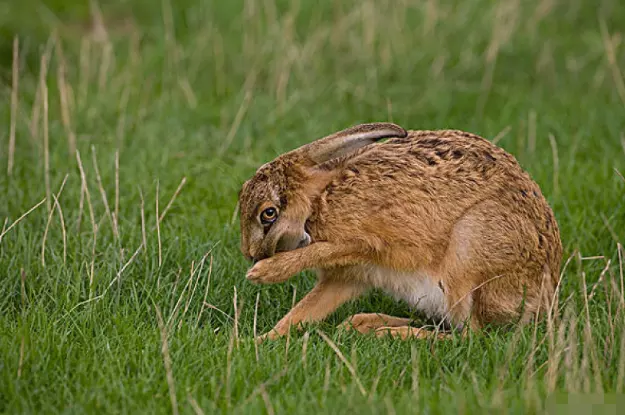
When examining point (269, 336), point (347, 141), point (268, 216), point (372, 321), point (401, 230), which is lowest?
point (372, 321)

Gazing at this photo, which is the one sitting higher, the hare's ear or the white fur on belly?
the hare's ear

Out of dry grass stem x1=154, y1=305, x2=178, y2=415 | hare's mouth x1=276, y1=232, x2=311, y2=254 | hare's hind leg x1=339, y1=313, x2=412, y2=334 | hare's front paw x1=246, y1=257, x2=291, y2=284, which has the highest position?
hare's mouth x1=276, y1=232, x2=311, y2=254

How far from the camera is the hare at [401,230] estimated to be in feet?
17.1

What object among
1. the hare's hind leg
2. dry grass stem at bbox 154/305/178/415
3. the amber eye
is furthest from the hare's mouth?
dry grass stem at bbox 154/305/178/415

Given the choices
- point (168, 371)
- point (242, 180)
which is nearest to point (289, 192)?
point (168, 371)

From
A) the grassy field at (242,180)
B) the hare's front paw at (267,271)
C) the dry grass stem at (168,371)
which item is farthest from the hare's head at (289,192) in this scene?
the dry grass stem at (168,371)

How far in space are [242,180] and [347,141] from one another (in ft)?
6.71

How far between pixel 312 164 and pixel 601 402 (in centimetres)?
200

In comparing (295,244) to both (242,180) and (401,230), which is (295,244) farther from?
(242,180)

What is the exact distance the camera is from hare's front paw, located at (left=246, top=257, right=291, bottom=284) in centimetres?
514

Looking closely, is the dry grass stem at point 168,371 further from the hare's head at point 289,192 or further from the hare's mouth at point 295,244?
the hare's mouth at point 295,244

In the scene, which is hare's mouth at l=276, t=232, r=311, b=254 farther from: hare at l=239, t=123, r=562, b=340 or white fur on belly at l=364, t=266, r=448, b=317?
white fur on belly at l=364, t=266, r=448, b=317

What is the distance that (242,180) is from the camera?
23.3 ft

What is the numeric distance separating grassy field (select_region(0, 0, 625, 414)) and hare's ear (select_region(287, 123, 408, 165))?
2.53ft
